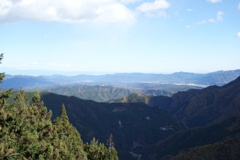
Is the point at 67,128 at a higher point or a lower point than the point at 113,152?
higher

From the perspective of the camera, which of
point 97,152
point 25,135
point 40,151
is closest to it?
point 25,135

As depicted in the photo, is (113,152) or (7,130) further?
(113,152)

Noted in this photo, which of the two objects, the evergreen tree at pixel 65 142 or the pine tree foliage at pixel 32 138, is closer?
the pine tree foliage at pixel 32 138

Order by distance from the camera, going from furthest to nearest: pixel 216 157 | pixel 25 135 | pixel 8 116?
1. pixel 216 157
2. pixel 25 135
3. pixel 8 116

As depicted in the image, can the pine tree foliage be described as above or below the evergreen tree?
above

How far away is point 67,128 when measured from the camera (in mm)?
71750

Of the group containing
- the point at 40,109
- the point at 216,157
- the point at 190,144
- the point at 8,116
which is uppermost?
the point at 8,116

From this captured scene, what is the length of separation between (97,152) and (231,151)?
83514 mm

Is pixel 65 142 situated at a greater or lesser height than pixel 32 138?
lesser

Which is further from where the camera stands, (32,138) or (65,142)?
(65,142)

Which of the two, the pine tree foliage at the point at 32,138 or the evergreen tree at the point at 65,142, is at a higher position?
the pine tree foliage at the point at 32,138

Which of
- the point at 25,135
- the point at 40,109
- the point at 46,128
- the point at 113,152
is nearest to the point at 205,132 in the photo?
the point at 113,152

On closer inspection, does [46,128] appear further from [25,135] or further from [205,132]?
[205,132]

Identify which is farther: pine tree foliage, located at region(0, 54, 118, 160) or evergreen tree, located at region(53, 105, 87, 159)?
evergreen tree, located at region(53, 105, 87, 159)
